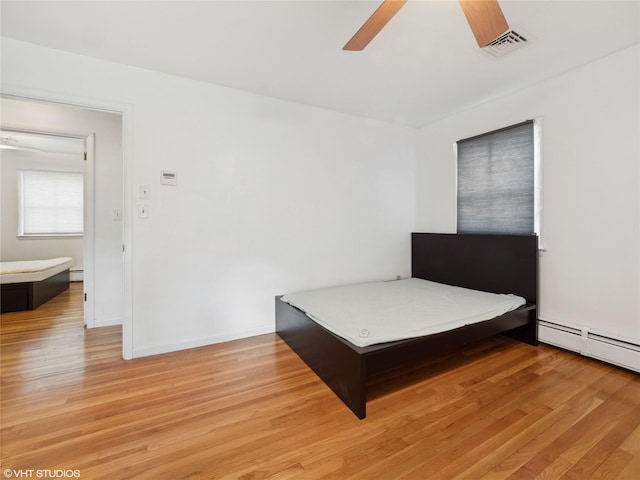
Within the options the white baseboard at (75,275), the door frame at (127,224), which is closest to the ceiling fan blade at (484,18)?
the door frame at (127,224)

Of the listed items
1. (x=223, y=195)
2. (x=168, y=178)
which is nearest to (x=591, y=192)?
(x=223, y=195)

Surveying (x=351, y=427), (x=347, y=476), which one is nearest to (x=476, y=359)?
(x=351, y=427)

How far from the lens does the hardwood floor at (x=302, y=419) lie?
1270 mm

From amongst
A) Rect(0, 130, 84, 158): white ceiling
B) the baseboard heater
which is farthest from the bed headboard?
Rect(0, 130, 84, 158): white ceiling

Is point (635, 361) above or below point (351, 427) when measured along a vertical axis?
above

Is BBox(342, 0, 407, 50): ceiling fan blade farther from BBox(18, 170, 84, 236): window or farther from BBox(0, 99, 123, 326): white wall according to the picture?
BBox(18, 170, 84, 236): window

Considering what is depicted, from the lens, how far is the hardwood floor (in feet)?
4.17

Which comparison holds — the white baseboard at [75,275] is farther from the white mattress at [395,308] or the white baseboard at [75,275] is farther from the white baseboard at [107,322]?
the white mattress at [395,308]

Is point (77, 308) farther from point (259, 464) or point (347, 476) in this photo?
point (347, 476)

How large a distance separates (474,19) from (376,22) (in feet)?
1.63

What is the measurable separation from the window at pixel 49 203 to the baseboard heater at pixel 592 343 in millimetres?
7549

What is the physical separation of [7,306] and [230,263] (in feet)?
10.3

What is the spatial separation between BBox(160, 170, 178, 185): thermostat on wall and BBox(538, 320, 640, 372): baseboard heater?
362 cm

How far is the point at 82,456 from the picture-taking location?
1.31m
